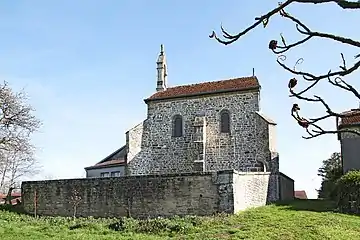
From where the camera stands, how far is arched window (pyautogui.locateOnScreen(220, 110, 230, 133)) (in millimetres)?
30922

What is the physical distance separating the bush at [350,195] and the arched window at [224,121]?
32.6 feet

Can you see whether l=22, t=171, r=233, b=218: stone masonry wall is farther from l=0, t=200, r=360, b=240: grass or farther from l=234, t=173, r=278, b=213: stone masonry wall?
l=0, t=200, r=360, b=240: grass

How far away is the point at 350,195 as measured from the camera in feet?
70.5

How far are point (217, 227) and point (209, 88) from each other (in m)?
15.2

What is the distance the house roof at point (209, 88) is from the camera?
31.0 meters

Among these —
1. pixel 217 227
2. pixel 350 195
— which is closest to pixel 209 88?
pixel 350 195

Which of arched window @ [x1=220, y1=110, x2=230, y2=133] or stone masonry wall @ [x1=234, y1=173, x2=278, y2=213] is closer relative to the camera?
stone masonry wall @ [x1=234, y1=173, x2=278, y2=213]

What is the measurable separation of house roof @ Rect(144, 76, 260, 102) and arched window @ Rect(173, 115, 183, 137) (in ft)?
4.64

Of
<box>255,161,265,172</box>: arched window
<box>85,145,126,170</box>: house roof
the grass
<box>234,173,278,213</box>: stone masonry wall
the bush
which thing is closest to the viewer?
the grass

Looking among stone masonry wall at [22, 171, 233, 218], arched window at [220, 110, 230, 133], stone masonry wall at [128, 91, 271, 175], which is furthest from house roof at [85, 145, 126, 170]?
stone masonry wall at [22, 171, 233, 218]

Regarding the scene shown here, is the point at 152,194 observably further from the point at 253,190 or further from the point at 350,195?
the point at 350,195

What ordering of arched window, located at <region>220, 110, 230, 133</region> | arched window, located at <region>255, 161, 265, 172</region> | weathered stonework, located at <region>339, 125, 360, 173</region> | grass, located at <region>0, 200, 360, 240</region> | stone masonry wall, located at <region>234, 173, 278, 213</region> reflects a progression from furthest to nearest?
arched window, located at <region>220, 110, 230, 133</region>, arched window, located at <region>255, 161, 265, 172</region>, weathered stonework, located at <region>339, 125, 360, 173</region>, stone masonry wall, located at <region>234, 173, 278, 213</region>, grass, located at <region>0, 200, 360, 240</region>

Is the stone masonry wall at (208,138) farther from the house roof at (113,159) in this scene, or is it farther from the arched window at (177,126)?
the house roof at (113,159)

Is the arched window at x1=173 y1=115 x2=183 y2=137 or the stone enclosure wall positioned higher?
the arched window at x1=173 y1=115 x2=183 y2=137
